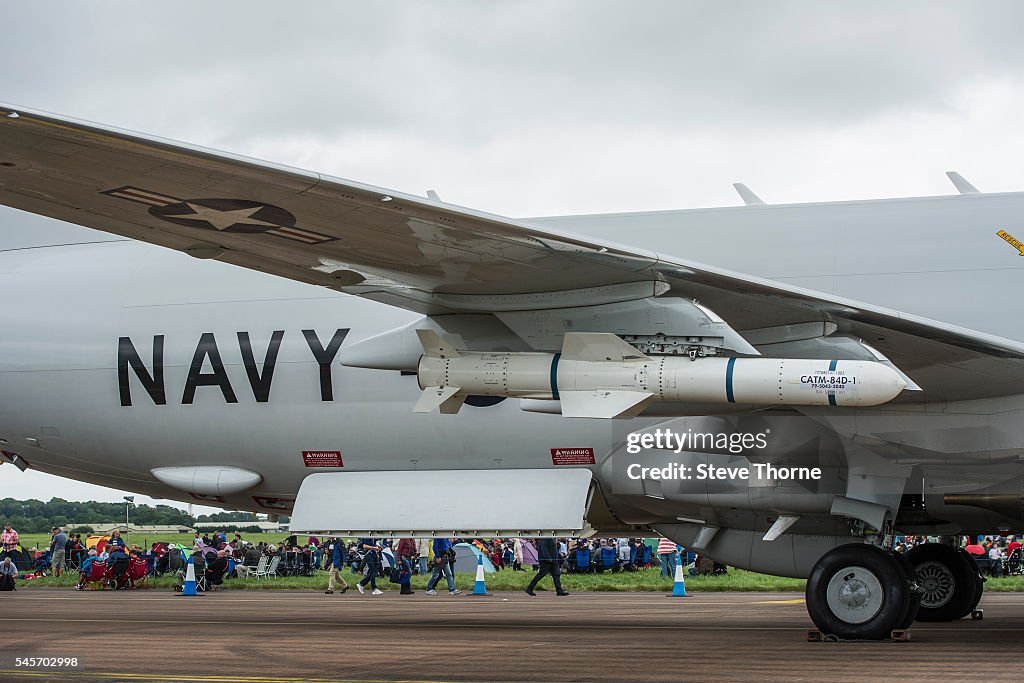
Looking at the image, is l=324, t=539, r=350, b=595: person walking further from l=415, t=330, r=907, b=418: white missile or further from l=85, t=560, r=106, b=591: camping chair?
l=415, t=330, r=907, b=418: white missile

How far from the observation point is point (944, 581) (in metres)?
14.8

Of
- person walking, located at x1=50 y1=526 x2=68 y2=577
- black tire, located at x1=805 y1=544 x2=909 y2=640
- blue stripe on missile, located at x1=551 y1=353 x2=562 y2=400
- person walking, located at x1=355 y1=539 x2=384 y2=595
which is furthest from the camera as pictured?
person walking, located at x1=50 y1=526 x2=68 y2=577

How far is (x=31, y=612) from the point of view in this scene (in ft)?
58.5

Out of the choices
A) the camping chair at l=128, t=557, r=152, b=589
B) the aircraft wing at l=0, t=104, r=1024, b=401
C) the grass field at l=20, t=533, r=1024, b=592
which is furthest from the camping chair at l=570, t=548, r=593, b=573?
the aircraft wing at l=0, t=104, r=1024, b=401

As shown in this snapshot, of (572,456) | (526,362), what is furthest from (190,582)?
(526,362)

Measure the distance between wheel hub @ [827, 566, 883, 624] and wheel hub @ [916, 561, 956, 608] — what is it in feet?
11.8

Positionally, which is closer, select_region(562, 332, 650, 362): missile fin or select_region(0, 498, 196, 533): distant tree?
select_region(562, 332, 650, 362): missile fin

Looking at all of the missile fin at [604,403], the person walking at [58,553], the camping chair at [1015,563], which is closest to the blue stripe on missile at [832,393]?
the missile fin at [604,403]

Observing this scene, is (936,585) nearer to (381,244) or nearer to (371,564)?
(381,244)

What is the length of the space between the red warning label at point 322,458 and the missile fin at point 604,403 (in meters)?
4.82

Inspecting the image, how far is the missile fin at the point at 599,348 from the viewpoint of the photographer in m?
10.5

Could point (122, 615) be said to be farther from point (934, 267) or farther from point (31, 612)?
point (934, 267)

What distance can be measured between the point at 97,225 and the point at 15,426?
6938 millimetres

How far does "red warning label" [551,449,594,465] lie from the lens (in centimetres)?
1381
